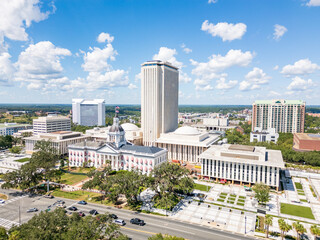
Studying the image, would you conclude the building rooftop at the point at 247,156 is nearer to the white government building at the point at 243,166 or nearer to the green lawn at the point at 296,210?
the white government building at the point at 243,166

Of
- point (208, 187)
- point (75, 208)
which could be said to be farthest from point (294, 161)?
point (75, 208)

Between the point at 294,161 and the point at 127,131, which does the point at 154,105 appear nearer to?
the point at 127,131

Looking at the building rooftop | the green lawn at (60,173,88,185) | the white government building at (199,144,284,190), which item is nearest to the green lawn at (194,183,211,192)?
the white government building at (199,144,284,190)

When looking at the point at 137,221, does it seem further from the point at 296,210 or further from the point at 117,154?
the point at 296,210

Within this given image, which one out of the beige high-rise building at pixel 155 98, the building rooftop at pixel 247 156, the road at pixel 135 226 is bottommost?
the road at pixel 135 226

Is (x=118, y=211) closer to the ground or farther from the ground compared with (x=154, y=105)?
closer to the ground

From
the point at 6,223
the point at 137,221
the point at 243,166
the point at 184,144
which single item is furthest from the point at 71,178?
the point at 243,166

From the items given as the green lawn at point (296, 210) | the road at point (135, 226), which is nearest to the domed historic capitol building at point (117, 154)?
the road at point (135, 226)
